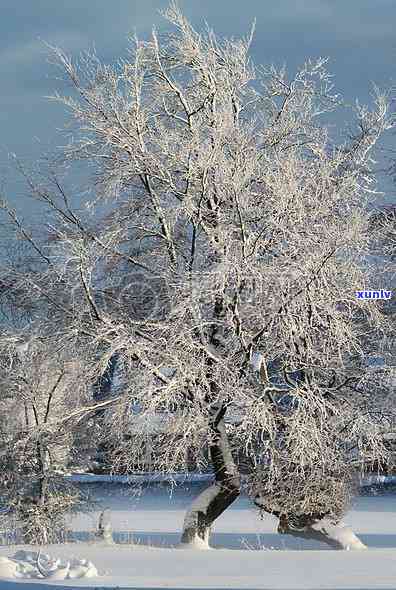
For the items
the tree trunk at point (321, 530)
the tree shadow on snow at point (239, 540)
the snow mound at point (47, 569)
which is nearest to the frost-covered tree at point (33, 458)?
the tree shadow on snow at point (239, 540)

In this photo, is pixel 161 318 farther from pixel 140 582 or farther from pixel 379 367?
pixel 140 582

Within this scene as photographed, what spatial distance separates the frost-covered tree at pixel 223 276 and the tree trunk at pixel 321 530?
1.2 inches

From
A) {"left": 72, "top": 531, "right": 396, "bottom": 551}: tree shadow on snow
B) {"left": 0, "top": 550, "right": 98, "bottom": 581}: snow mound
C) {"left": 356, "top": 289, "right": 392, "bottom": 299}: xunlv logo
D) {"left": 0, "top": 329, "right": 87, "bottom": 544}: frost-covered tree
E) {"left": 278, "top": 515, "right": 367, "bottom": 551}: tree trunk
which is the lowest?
{"left": 0, "top": 550, "right": 98, "bottom": 581}: snow mound

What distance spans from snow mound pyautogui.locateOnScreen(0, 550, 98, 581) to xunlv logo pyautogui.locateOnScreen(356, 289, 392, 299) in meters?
7.91

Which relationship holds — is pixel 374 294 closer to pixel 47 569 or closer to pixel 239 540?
pixel 239 540

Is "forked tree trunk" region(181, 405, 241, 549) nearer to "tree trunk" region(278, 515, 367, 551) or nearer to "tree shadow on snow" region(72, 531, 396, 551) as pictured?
"tree shadow on snow" region(72, 531, 396, 551)

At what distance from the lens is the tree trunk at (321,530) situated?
18422mm

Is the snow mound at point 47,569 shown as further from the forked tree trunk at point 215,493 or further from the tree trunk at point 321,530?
the tree trunk at point 321,530

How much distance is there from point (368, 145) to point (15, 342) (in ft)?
Result: 23.0

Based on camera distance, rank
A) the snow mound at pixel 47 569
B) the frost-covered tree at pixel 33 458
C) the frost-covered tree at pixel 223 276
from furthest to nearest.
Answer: the frost-covered tree at pixel 33 458 → the frost-covered tree at pixel 223 276 → the snow mound at pixel 47 569

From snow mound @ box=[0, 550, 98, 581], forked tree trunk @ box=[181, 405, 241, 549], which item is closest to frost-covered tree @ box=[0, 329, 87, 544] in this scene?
forked tree trunk @ box=[181, 405, 241, 549]

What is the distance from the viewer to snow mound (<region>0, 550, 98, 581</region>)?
430 inches

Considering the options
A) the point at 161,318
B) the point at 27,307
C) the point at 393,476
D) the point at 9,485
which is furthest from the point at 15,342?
the point at 393,476

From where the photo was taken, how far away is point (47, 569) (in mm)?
11242
